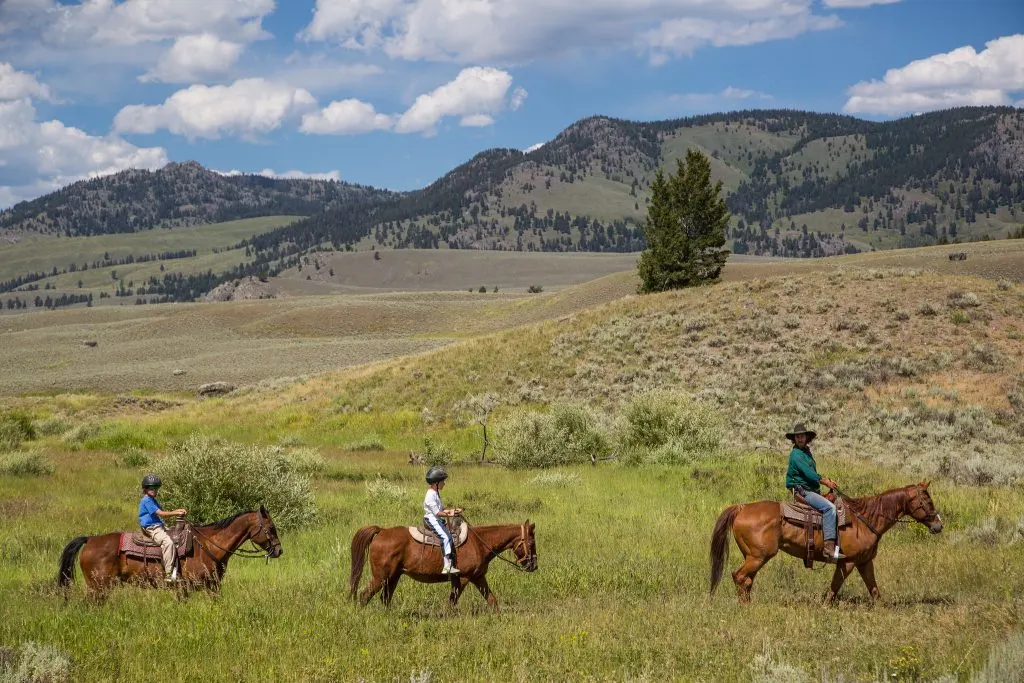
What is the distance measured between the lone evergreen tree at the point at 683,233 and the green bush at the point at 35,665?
50.8m

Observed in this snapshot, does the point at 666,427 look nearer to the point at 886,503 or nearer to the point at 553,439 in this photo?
the point at 553,439

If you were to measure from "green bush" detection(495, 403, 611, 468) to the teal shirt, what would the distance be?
1523 centimetres

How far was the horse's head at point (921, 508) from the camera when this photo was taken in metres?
11.0

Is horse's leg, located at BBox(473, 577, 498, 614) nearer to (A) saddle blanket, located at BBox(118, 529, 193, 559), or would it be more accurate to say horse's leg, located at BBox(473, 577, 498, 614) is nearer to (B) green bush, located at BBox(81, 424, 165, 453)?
(A) saddle blanket, located at BBox(118, 529, 193, 559)

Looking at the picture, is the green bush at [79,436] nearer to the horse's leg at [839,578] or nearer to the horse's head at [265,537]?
the horse's head at [265,537]

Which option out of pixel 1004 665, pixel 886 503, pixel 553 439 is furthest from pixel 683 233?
pixel 1004 665

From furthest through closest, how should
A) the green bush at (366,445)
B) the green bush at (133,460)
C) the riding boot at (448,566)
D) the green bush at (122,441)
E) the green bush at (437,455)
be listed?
the green bush at (366,445) < the green bush at (122,441) < the green bush at (437,455) < the green bush at (133,460) < the riding boot at (448,566)

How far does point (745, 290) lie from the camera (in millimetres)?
44531

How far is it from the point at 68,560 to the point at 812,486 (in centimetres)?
1014

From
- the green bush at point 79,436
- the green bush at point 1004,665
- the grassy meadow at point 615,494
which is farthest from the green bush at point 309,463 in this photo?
the green bush at point 1004,665

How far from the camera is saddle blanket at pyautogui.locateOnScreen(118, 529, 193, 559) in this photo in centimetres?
1002

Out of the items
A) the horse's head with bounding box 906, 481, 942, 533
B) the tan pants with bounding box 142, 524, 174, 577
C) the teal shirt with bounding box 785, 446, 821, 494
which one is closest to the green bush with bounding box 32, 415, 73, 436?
the tan pants with bounding box 142, 524, 174, 577

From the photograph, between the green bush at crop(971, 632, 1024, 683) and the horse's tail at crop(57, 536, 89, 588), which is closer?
the green bush at crop(971, 632, 1024, 683)

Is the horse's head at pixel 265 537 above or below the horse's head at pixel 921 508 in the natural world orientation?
above
